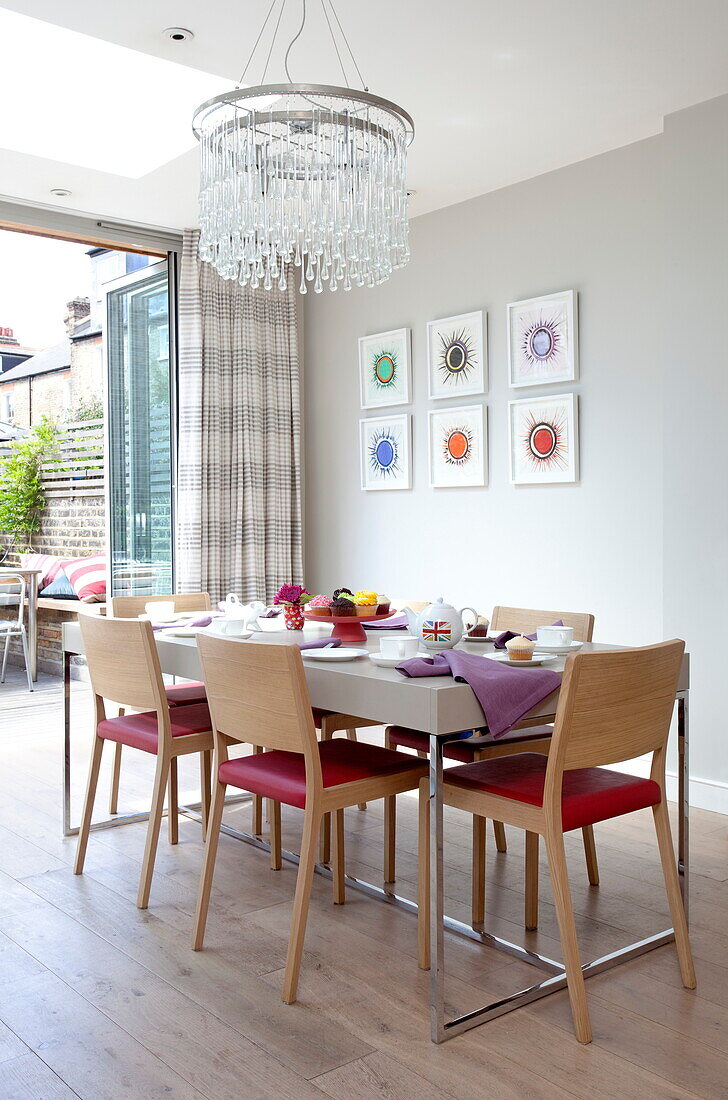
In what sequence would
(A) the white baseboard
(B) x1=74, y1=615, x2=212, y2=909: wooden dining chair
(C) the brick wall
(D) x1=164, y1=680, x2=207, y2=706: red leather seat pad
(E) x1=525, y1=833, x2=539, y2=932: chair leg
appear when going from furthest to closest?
1. (C) the brick wall
2. (A) the white baseboard
3. (D) x1=164, y1=680, x2=207, y2=706: red leather seat pad
4. (B) x1=74, y1=615, x2=212, y2=909: wooden dining chair
5. (E) x1=525, y1=833, x2=539, y2=932: chair leg

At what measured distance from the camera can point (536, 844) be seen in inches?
99.3

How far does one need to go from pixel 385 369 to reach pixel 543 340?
1.07 m

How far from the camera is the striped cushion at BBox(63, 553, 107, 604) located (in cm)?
642

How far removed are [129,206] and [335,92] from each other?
248cm

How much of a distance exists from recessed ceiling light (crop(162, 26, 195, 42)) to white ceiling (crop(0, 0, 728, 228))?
1.0 inches

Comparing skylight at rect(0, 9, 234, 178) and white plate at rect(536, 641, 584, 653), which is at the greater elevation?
skylight at rect(0, 9, 234, 178)

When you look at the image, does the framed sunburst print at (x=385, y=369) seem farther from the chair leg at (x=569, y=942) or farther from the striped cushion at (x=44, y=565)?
the chair leg at (x=569, y=942)

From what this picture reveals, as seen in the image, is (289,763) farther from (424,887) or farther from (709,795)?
(709,795)

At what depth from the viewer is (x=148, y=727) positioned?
9.76 ft

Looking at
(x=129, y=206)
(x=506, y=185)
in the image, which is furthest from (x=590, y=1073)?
(x=129, y=206)

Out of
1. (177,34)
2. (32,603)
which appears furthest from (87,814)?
(32,603)

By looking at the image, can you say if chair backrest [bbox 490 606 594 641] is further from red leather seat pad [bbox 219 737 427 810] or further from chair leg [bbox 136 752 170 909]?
chair leg [bbox 136 752 170 909]

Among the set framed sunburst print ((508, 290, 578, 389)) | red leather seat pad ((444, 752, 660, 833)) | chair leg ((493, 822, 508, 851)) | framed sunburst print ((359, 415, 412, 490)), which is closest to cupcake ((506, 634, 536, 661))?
red leather seat pad ((444, 752, 660, 833))

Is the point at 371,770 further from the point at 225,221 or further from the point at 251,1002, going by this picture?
the point at 225,221
